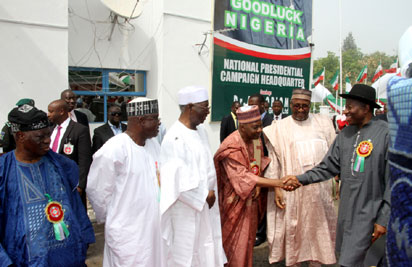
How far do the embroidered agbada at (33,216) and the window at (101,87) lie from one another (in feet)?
17.9

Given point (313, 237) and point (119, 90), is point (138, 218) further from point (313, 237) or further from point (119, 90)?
point (119, 90)

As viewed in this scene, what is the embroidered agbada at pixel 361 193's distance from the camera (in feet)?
10.0

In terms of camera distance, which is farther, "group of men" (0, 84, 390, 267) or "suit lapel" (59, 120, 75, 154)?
"suit lapel" (59, 120, 75, 154)

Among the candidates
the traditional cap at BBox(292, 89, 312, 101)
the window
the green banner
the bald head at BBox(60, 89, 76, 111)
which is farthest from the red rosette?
the green banner

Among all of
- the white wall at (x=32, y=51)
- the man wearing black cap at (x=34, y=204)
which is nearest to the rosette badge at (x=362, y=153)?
the man wearing black cap at (x=34, y=204)

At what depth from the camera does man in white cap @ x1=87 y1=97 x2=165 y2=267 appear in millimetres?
2934

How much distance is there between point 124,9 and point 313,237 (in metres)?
5.95

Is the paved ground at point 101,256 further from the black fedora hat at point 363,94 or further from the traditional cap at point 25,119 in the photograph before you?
the traditional cap at point 25,119

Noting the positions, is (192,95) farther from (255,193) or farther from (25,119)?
(25,119)

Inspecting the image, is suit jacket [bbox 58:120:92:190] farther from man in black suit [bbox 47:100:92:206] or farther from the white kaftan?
the white kaftan

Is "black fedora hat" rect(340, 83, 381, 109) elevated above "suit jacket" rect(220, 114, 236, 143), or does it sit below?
above

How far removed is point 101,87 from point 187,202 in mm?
5653

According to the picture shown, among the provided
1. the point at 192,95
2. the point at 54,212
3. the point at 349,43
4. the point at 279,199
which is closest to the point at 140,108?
the point at 192,95

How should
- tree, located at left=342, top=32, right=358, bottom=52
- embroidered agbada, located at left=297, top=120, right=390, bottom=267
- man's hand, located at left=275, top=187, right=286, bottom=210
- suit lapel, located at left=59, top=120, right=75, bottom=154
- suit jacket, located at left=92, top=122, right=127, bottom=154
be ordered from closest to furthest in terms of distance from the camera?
embroidered agbada, located at left=297, top=120, right=390, bottom=267, man's hand, located at left=275, top=187, right=286, bottom=210, suit lapel, located at left=59, top=120, right=75, bottom=154, suit jacket, located at left=92, top=122, right=127, bottom=154, tree, located at left=342, top=32, right=358, bottom=52
